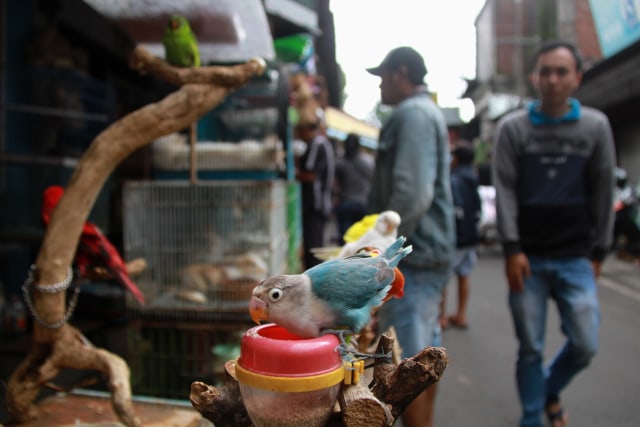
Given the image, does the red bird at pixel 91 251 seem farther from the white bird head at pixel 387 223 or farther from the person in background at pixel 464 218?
the person in background at pixel 464 218

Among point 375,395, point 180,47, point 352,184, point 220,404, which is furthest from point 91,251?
point 352,184

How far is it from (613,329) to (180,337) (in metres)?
4.44

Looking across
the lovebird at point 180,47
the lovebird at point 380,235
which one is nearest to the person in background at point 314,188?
the lovebird at point 180,47

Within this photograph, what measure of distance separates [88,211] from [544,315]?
7.96ft

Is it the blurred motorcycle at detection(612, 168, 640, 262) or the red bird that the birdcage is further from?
the blurred motorcycle at detection(612, 168, 640, 262)

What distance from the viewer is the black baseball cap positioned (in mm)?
2590

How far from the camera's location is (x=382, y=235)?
5.58 ft

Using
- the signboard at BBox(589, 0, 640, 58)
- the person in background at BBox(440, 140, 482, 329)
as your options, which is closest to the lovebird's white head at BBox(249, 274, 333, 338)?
the person in background at BBox(440, 140, 482, 329)

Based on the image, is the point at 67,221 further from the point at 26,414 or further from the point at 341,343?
the point at 341,343

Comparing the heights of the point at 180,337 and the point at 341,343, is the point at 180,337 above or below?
below

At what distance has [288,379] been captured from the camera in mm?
1006

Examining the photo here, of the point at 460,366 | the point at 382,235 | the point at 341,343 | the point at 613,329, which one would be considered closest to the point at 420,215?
the point at 382,235

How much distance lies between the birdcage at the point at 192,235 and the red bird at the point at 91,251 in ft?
3.63

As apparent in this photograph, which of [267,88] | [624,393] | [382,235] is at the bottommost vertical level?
[624,393]
